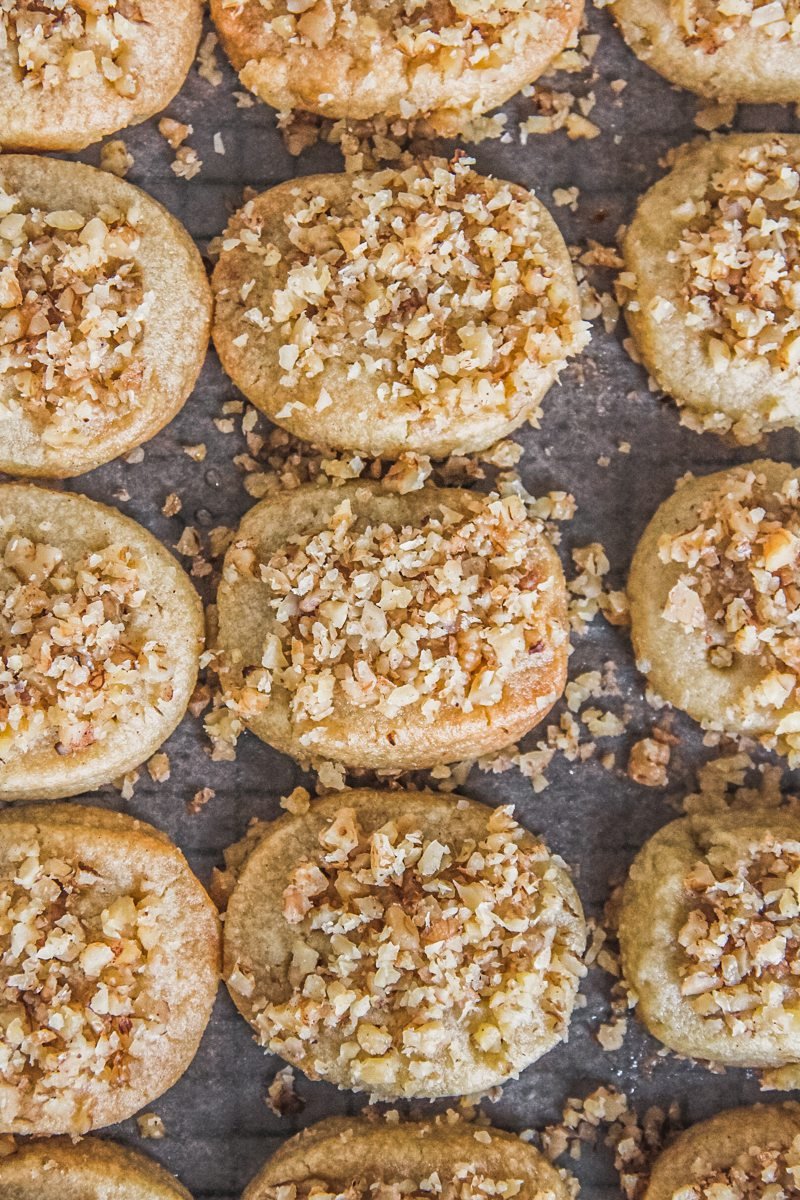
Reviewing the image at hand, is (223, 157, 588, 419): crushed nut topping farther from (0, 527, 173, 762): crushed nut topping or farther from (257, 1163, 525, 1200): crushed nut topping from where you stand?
(257, 1163, 525, 1200): crushed nut topping

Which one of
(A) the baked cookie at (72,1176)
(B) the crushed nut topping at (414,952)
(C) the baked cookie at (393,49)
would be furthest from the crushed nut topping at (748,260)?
(A) the baked cookie at (72,1176)

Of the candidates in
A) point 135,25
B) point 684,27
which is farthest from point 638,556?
point 135,25

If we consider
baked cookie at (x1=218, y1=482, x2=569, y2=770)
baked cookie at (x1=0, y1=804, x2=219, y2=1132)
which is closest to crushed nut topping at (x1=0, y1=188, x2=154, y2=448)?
baked cookie at (x1=218, y1=482, x2=569, y2=770)

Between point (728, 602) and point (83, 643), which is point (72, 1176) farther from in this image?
point (728, 602)

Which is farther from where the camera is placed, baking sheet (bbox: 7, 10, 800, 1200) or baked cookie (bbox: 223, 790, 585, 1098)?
baking sheet (bbox: 7, 10, 800, 1200)

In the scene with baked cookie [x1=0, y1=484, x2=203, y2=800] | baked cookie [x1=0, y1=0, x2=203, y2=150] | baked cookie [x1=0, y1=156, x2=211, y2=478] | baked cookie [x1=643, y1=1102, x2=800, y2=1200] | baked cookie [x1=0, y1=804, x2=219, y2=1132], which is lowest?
baked cookie [x1=643, y1=1102, x2=800, y2=1200]

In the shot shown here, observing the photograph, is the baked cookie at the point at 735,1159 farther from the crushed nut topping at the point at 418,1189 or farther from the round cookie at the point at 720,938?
the crushed nut topping at the point at 418,1189

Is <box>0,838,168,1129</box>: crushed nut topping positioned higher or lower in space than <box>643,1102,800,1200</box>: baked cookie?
higher
